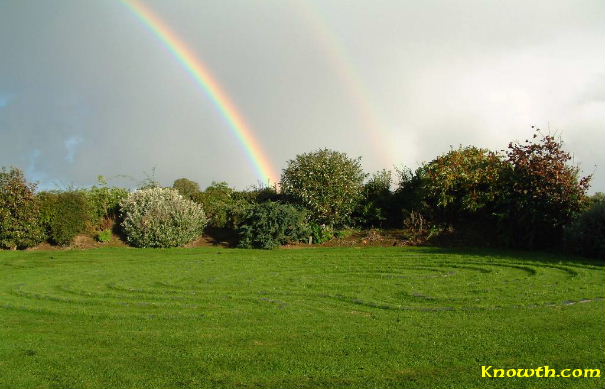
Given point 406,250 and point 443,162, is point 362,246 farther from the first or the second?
point 443,162

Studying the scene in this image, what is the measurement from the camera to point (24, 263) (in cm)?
2114

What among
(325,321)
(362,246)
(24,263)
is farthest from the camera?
(362,246)

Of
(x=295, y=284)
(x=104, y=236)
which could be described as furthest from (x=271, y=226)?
(x=295, y=284)

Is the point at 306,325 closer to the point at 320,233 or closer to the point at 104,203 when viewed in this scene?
the point at 320,233

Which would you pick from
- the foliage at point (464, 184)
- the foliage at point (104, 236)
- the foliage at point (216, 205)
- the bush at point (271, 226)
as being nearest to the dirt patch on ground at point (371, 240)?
the bush at point (271, 226)

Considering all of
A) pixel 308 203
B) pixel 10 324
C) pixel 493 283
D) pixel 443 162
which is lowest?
pixel 10 324

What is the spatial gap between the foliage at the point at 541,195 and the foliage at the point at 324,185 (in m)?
7.35

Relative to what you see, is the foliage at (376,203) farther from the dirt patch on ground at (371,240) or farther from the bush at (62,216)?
the bush at (62,216)

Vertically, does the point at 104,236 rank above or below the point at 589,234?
below

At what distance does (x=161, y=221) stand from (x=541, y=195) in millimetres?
16617

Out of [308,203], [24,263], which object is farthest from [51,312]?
[308,203]

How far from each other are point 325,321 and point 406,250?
1285cm

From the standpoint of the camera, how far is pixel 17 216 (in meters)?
25.5

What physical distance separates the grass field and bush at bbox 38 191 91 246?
8783mm
